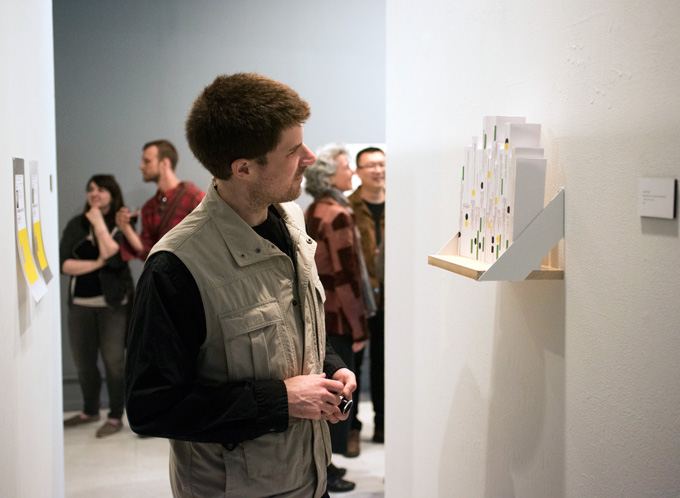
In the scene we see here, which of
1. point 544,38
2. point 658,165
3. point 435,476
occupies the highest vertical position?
point 544,38

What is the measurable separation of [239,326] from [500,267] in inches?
22.9

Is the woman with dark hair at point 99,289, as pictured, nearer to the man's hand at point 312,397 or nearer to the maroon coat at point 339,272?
the maroon coat at point 339,272

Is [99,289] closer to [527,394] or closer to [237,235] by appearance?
[237,235]

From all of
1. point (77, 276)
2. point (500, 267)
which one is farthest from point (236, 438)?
point (77, 276)

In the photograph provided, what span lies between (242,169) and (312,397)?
523mm

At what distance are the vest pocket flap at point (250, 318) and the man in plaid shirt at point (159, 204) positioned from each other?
2.76 metres

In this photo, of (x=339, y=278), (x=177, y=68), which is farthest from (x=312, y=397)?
(x=177, y=68)

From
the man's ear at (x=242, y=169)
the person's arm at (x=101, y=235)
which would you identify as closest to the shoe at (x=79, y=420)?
the person's arm at (x=101, y=235)

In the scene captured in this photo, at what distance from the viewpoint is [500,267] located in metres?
1.50

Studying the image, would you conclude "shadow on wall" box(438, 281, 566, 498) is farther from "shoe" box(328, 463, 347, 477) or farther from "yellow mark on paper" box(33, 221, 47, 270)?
"shoe" box(328, 463, 347, 477)

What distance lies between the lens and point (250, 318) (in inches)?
57.7

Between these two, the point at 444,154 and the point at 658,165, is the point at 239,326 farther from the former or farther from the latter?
the point at 444,154

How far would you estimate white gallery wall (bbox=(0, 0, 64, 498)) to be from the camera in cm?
182

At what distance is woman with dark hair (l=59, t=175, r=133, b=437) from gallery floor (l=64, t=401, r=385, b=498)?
18cm
